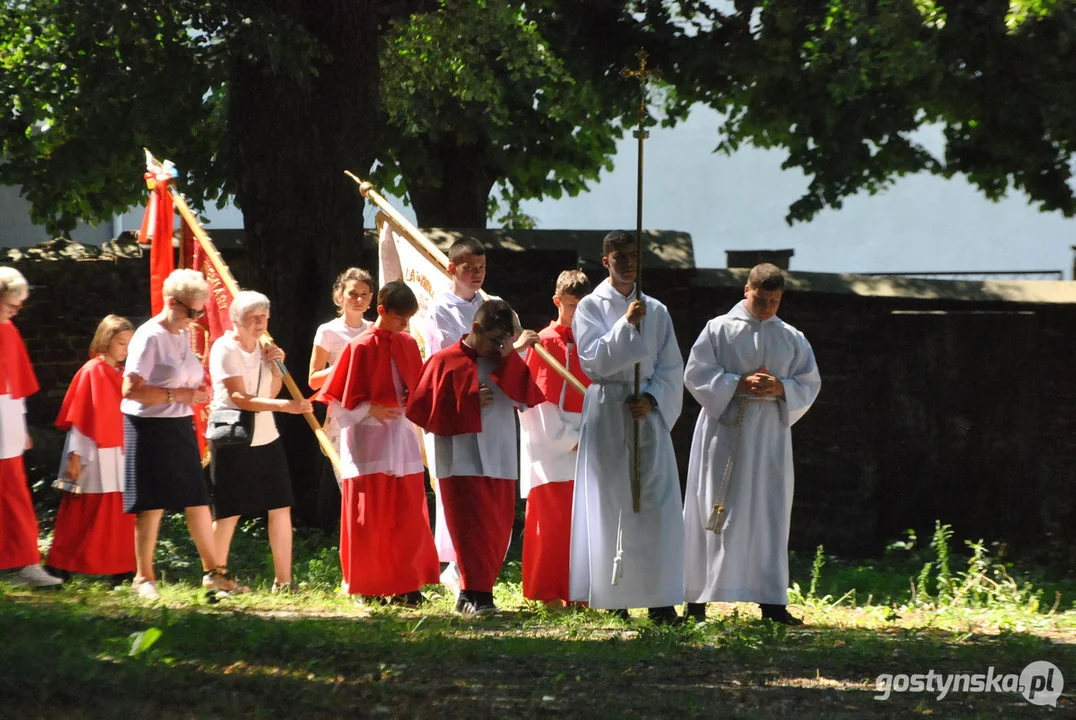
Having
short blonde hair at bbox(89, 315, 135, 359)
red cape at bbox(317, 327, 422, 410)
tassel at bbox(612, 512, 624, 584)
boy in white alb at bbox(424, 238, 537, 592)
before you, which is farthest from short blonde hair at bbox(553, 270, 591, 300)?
short blonde hair at bbox(89, 315, 135, 359)

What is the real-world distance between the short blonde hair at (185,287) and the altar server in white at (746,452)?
9.11ft

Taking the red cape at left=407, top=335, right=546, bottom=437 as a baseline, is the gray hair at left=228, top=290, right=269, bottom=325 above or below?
above

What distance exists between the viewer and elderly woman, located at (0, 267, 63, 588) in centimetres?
875

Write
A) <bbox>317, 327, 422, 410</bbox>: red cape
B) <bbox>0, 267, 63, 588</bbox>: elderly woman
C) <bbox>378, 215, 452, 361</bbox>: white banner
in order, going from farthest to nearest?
<bbox>378, 215, 452, 361</bbox>: white banner
<bbox>0, 267, 63, 588</bbox>: elderly woman
<bbox>317, 327, 422, 410</bbox>: red cape

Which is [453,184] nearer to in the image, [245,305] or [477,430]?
[245,305]

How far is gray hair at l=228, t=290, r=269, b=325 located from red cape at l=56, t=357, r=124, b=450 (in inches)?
43.3

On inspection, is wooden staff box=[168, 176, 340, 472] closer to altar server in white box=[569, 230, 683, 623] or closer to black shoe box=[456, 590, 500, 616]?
black shoe box=[456, 590, 500, 616]

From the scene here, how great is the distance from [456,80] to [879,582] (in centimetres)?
579

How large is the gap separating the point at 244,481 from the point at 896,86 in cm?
926

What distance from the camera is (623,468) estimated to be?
803 centimetres

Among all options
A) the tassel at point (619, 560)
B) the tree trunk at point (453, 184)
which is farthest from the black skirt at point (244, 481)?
the tree trunk at point (453, 184)

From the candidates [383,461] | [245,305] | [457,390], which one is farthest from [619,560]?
[245,305]

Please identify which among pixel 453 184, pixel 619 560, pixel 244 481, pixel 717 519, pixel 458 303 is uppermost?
pixel 453 184

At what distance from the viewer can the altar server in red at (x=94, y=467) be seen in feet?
A: 30.1
